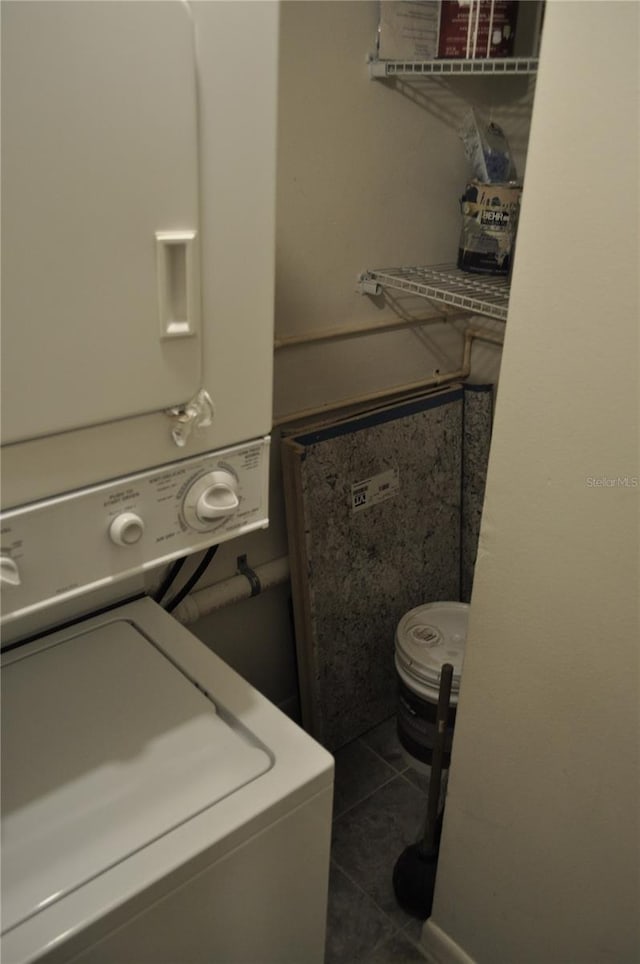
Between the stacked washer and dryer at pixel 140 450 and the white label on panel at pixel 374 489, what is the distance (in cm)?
77

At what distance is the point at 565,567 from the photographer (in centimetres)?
99

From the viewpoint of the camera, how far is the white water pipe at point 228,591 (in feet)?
5.03

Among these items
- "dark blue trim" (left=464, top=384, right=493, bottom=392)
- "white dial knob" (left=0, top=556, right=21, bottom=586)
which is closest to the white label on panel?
"dark blue trim" (left=464, top=384, right=493, bottom=392)

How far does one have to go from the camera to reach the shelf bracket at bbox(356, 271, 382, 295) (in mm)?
1623

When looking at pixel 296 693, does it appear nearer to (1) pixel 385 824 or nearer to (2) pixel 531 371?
(1) pixel 385 824

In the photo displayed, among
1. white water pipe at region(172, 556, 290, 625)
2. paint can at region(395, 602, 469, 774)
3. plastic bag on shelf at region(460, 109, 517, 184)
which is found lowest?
paint can at region(395, 602, 469, 774)

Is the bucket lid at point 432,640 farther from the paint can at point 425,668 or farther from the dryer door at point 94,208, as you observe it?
the dryer door at point 94,208

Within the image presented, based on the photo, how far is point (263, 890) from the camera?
891mm

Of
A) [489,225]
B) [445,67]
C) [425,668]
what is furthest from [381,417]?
[445,67]

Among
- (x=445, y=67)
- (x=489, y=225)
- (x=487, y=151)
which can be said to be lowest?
(x=489, y=225)

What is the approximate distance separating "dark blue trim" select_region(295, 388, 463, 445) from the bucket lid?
52cm

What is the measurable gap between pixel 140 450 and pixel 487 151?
124cm

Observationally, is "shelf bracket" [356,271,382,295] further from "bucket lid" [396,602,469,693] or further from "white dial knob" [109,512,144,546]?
"white dial knob" [109,512,144,546]

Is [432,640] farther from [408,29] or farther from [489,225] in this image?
[408,29]
